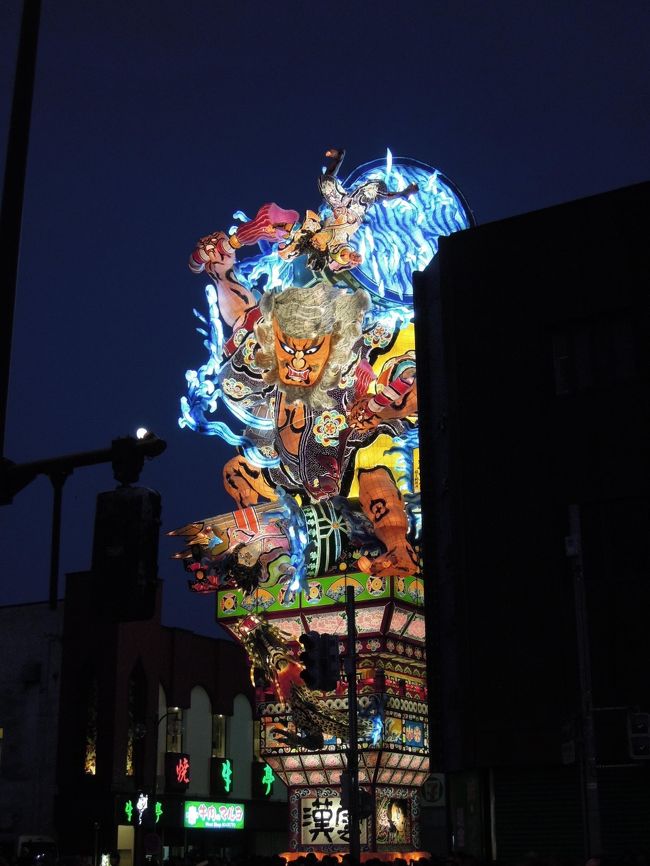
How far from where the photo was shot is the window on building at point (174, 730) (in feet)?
186

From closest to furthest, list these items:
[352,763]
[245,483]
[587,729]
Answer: [587,729]
[352,763]
[245,483]

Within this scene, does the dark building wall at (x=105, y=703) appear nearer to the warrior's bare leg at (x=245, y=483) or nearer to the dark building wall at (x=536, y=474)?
the warrior's bare leg at (x=245, y=483)

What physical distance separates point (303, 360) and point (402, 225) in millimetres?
6164

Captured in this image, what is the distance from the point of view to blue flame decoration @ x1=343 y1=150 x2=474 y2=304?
142 feet

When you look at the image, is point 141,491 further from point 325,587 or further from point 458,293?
point 325,587

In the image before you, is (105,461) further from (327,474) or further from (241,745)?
(241,745)

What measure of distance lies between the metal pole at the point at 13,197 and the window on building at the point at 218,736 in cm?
5428

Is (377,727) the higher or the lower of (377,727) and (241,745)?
the lower

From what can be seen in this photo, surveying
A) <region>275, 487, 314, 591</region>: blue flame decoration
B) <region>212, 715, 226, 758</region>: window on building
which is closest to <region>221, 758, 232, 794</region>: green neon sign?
<region>212, 715, 226, 758</region>: window on building

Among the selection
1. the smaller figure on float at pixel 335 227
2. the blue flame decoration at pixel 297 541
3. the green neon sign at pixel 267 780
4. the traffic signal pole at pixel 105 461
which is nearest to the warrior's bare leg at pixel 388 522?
the blue flame decoration at pixel 297 541

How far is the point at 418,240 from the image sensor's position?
43.6m

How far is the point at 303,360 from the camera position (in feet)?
140

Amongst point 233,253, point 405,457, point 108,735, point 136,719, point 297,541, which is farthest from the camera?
point 136,719

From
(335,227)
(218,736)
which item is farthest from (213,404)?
(218,736)
